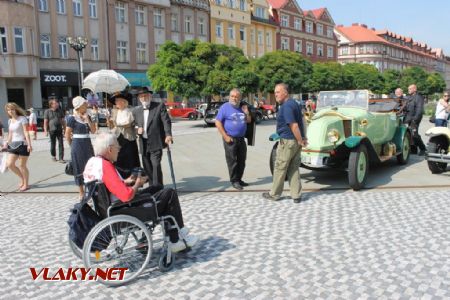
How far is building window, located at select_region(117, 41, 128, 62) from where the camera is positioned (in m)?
37.2

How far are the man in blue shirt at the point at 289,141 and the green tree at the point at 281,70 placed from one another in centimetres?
2813

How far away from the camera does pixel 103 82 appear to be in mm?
13812

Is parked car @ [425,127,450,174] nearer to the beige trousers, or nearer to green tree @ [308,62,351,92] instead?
the beige trousers

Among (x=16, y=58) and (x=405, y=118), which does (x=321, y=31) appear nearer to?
(x=16, y=58)

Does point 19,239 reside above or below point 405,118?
below

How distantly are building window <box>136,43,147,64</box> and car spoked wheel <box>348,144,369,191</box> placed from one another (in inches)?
1318

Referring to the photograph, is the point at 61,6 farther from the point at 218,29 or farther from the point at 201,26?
the point at 218,29

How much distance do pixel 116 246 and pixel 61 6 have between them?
32.8 metres

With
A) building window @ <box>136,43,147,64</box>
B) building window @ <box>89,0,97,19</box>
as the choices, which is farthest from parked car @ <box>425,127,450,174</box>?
building window @ <box>136,43,147,64</box>

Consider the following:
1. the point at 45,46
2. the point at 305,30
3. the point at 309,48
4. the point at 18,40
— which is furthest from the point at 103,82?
the point at 309,48

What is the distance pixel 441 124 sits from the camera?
11047 mm

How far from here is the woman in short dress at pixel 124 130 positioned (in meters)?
6.73

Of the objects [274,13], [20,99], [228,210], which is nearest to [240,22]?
[274,13]

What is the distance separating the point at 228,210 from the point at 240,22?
4654 centimetres
